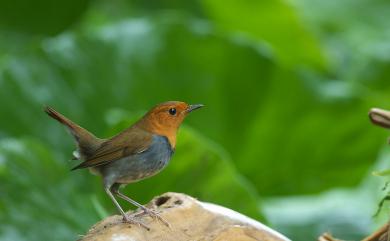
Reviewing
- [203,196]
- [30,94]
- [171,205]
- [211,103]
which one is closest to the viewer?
[171,205]

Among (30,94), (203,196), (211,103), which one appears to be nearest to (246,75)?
(211,103)

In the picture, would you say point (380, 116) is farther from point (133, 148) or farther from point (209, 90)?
point (209, 90)

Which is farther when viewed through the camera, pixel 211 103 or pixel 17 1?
pixel 17 1

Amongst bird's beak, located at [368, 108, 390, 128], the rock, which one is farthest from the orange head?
bird's beak, located at [368, 108, 390, 128]

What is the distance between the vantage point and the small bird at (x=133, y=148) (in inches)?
76.6

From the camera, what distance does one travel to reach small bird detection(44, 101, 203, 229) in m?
1.95

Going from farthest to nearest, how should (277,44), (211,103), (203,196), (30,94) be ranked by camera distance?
(277,44), (211,103), (30,94), (203,196)

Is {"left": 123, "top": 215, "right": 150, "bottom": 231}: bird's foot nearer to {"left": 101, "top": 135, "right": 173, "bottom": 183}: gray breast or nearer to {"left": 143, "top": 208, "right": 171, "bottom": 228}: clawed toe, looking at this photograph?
{"left": 143, "top": 208, "right": 171, "bottom": 228}: clawed toe

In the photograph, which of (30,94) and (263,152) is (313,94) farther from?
(30,94)

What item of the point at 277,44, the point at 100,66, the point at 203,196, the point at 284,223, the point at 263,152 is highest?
the point at 277,44

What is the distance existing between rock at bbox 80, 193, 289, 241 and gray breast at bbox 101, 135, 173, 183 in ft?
0.66

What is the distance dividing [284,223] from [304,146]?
0.40 m

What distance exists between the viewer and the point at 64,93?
12.1 ft

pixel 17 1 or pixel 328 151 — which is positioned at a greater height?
pixel 17 1
